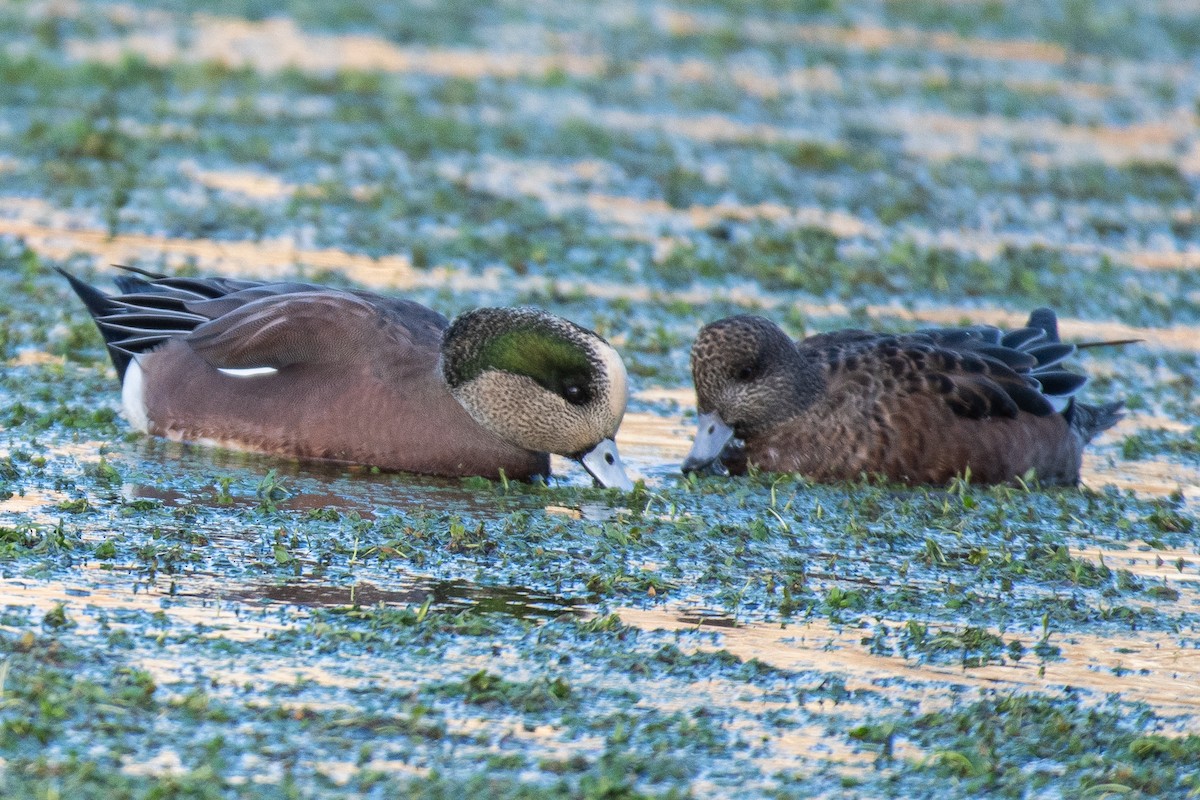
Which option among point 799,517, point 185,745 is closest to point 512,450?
point 799,517

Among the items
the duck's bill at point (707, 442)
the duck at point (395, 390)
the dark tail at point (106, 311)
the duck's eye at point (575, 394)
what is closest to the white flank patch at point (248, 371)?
the duck at point (395, 390)

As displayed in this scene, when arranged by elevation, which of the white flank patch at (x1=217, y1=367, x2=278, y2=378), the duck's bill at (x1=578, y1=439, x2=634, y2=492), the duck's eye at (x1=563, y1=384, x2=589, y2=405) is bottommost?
the duck's bill at (x1=578, y1=439, x2=634, y2=492)

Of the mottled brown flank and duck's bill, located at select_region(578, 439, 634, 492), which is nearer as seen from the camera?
duck's bill, located at select_region(578, 439, 634, 492)

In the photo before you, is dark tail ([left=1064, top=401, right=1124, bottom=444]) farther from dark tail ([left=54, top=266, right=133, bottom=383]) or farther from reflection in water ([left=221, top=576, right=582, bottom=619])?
dark tail ([left=54, top=266, right=133, bottom=383])

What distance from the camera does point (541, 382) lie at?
7117mm

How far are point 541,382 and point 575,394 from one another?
0.14 m

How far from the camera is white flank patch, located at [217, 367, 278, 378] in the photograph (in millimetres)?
7285

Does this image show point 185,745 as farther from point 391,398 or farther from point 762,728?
point 391,398

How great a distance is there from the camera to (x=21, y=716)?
172 inches

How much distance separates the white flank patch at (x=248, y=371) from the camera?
7.29 meters

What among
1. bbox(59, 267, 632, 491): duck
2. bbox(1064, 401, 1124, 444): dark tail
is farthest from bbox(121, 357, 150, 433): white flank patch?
bbox(1064, 401, 1124, 444): dark tail

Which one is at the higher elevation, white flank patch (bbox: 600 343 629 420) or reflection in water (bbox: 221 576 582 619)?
white flank patch (bbox: 600 343 629 420)

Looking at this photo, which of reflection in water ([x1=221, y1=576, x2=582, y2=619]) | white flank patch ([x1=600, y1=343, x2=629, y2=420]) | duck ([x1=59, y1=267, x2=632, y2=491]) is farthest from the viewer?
duck ([x1=59, y1=267, x2=632, y2=491])

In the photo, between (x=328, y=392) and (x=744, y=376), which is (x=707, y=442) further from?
(x=328, y=392)
